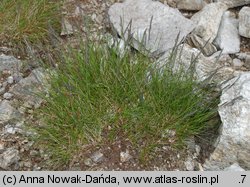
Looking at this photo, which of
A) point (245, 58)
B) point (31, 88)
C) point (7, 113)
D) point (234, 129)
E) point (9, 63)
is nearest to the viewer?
point (234, 129)

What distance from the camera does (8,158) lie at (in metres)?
3.18

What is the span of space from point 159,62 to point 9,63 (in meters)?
1.41

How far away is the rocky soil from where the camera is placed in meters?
3.12

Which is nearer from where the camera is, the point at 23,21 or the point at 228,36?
the point at 23,21

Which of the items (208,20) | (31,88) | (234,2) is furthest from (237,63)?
(31,88)

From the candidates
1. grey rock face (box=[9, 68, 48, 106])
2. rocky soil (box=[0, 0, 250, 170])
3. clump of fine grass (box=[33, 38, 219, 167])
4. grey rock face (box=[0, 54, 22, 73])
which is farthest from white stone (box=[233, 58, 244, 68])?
grey rock face (box=[0, 54, 22, 73])

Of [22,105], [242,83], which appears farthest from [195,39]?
[22,105]

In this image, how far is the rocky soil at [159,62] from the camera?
312 centimetres

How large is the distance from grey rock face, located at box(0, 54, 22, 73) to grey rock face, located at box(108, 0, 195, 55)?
0.99 metres

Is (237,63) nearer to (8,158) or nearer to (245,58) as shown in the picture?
(245,58)

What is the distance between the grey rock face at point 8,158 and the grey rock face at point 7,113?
11.5 inches

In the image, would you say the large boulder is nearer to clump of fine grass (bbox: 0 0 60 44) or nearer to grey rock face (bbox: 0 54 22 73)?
clump of fine grass (bbox: 0 0 60 44)

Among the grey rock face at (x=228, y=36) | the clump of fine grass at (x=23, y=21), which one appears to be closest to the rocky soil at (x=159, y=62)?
the grey rock face at (x=228, y=36)
